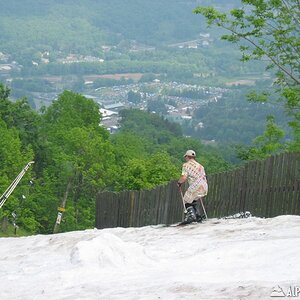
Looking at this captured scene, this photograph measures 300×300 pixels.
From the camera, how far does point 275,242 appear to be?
1076cm

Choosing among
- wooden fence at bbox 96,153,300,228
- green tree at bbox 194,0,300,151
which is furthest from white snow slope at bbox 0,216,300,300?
green tree at bbox 194,0,300,151

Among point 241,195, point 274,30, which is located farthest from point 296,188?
A: point 274,30

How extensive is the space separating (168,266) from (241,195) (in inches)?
208

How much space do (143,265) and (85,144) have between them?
39378mm

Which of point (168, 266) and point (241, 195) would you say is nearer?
point (168, 266)

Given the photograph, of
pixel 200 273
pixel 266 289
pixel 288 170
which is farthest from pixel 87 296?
pixel 288 170

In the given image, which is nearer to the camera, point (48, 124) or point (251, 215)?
point (251, 215)

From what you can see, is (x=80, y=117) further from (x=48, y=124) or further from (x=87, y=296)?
(x=87, y=296)

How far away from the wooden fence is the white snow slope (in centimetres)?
108

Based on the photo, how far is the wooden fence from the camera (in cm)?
Result: 1438

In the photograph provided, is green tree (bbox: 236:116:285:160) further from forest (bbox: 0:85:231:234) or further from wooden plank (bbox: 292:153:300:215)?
wooden plank (bbox: 292:153:300:215)

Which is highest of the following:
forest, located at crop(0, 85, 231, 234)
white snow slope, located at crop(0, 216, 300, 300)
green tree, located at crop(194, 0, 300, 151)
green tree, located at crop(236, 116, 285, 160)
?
green tree, located at crop(194, 0, 300, 151)

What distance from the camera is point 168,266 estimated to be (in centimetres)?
1030

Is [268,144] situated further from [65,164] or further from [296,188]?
[65,164]
